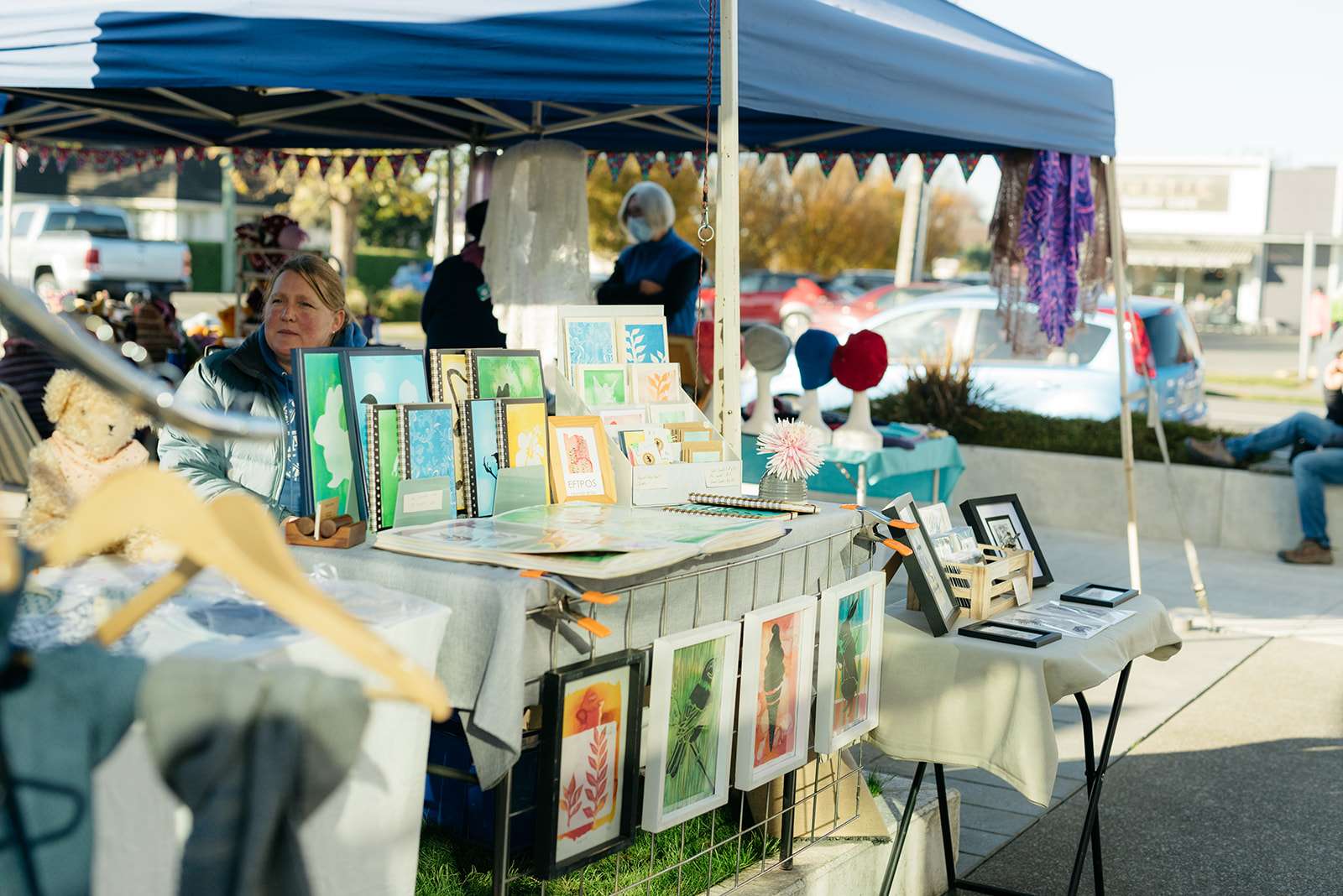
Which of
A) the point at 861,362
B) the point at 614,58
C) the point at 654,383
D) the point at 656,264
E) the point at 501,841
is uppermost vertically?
the point at 614,58

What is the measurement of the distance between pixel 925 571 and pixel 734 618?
55 centimetres

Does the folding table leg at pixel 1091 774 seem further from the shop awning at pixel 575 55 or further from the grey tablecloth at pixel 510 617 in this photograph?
the shop awning at pixel 575 55

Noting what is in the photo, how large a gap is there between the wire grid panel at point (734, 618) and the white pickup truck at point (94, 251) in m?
22.0

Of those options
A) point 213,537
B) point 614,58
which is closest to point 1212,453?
point 614,58

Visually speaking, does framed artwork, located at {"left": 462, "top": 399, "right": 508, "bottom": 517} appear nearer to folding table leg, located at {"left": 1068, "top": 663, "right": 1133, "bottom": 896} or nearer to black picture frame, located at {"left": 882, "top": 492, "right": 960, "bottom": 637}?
black picture frame, located at {"left": 882, "top": 492, "right": 960, "bottom": 637}

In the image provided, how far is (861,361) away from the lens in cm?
584

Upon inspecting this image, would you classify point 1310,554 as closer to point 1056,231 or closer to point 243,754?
point 1056,231

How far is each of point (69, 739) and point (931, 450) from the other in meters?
5.65

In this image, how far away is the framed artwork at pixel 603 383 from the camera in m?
3.21

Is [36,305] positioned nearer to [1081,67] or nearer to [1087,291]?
[1081,67]

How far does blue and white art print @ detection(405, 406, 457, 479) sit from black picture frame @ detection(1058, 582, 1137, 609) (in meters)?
1.73

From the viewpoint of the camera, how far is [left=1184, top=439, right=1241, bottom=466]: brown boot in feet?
28.2

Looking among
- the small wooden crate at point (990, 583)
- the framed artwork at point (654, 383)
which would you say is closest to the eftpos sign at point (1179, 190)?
the small wooden crate at point (990, 583)

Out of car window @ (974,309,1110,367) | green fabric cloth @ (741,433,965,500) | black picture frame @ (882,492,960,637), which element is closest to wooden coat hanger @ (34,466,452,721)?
black picture frame @ (882,492,960,637)
